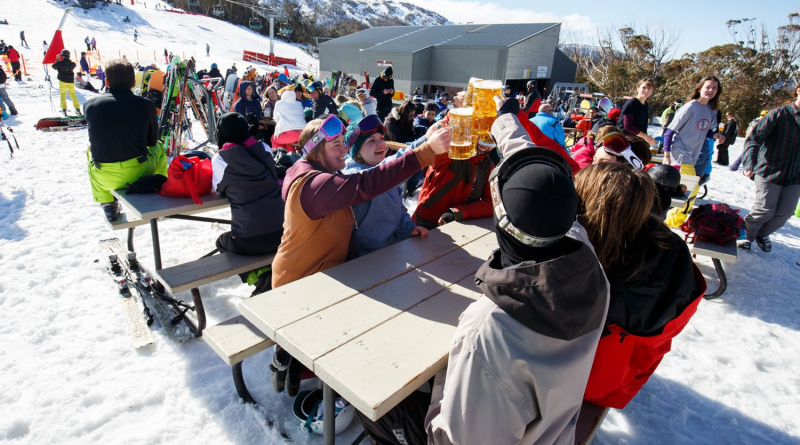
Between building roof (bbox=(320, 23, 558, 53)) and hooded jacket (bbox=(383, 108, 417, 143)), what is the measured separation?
2267 centimetres

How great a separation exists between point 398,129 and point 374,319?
5.38m

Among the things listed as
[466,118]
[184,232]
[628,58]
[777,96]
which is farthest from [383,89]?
[628,58]

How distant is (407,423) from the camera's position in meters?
1.79

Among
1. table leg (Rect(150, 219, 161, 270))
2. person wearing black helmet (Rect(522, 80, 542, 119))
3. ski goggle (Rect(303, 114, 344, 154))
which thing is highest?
person wearing black helmet (Rect(522, 80, 542, 119))

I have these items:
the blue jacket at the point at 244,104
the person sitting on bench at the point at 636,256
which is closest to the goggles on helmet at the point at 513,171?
the person sitting on bench at the point at 636,256

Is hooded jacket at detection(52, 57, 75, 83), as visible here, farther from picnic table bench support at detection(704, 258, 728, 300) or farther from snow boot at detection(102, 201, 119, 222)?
picnic table bench support at detection(704, 258, 728, 300)

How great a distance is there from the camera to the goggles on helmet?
1.07 meters

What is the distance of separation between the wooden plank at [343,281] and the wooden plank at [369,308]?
0.05 meters

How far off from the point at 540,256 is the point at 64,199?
665cm

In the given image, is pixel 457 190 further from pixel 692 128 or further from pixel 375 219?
pixel 692 128

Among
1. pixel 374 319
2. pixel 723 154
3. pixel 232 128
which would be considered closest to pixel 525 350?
pixel 374 319

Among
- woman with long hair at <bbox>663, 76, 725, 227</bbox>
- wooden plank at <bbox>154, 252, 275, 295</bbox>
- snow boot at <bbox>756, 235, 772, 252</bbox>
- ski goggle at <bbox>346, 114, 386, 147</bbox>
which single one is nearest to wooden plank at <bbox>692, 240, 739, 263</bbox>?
woman with long hair at <bbox>663, 76, 725, 227</bbox>

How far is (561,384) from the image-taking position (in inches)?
46.4

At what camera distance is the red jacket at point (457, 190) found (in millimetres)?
3029
